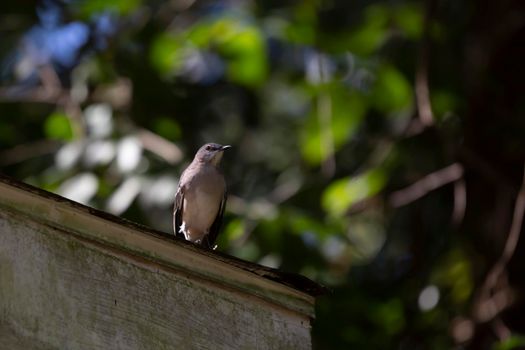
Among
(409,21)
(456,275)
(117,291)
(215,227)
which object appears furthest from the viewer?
(456,275)

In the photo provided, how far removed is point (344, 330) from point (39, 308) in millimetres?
5075

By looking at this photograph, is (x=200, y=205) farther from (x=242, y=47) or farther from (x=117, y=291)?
(x=117, y=291)

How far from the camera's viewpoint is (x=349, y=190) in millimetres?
9125

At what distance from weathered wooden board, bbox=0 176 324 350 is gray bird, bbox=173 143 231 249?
3268mm

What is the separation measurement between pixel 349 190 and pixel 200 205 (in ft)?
5.71

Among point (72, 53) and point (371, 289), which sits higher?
point (72, 53)

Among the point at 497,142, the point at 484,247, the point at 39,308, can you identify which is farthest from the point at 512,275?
the point at 39,308

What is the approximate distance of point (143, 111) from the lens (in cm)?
957

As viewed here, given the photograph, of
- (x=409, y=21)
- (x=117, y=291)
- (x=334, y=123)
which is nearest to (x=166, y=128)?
(x=334, y=123)

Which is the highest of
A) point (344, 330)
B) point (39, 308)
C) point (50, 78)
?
point (50, 78)

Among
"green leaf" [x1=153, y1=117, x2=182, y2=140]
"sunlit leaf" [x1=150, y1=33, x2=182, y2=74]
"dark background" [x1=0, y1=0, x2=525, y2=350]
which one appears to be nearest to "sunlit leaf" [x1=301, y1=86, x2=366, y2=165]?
"dark background" [x1=0, y1=0, x2=525, y2=350]

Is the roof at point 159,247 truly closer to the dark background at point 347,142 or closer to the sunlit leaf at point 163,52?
the dark background at point 347,142

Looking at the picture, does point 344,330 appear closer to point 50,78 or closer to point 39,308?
point 50,78

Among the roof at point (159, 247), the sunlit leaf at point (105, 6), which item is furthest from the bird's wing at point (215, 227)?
the roof at point (159, 247)
